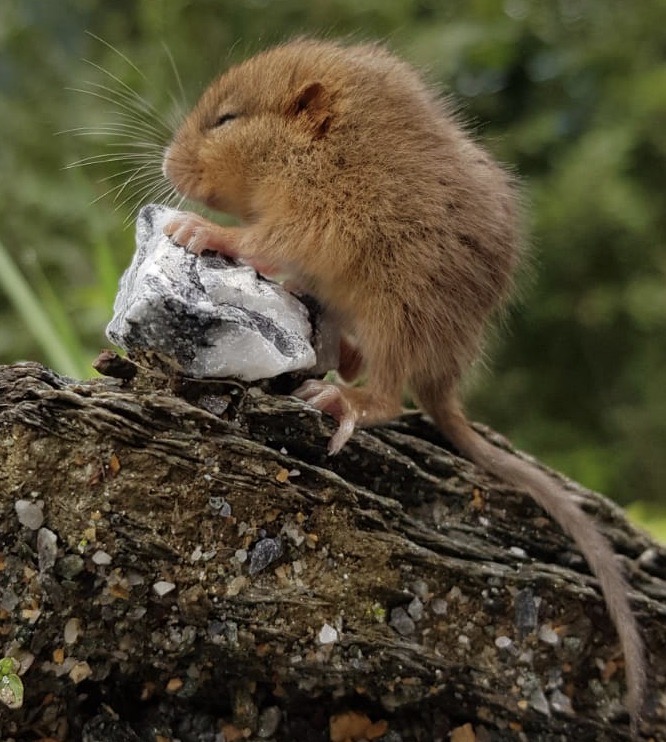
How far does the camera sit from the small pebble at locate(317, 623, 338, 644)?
1094mm

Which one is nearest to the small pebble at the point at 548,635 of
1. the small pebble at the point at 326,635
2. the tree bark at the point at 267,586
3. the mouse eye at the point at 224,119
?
the tree bark at the point at 267,586

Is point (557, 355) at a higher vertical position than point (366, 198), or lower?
higher

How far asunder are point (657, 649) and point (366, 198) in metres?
0.90

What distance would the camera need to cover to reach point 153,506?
103 cm

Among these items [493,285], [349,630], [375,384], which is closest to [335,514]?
[349,630]

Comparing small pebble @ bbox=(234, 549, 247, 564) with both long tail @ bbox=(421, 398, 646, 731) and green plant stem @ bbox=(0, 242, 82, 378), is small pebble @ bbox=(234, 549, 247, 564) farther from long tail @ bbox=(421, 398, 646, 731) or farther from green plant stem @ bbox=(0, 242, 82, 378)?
green plant stem @ bbox=(0, 242, 82, 378)

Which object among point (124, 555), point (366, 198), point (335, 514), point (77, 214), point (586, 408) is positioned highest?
point (586, 408)

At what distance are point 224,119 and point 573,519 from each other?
951 millimetres

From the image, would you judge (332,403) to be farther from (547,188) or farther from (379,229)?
(547,188)

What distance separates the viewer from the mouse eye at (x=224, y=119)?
4.72 feet

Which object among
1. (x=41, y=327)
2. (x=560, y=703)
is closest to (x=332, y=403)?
(x=560, y=703)

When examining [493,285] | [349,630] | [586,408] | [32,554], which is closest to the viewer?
[32,554]

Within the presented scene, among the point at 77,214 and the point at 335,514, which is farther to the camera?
the point at 77,214

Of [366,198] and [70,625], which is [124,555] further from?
[366,198]
